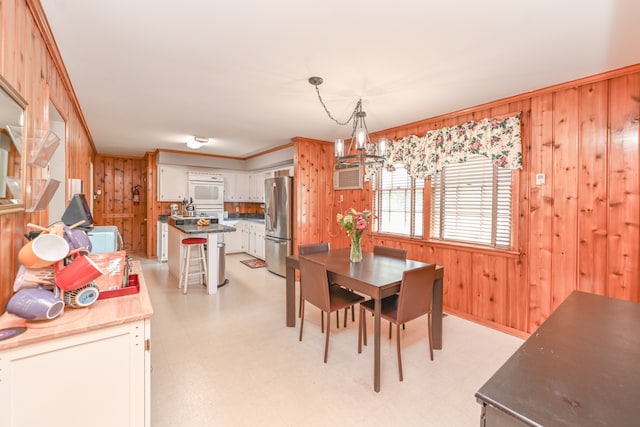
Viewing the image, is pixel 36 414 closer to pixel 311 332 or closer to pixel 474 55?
pixel 311 332

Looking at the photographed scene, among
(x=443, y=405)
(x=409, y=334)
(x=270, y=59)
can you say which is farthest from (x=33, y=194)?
(x=409, y=334)

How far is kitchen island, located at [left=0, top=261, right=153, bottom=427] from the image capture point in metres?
1.10

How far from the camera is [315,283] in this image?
2.60 meters

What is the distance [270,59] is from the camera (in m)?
2.18

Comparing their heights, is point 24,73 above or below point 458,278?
above

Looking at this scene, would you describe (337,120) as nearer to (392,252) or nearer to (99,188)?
(392,252)

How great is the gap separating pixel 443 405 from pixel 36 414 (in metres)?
2.19

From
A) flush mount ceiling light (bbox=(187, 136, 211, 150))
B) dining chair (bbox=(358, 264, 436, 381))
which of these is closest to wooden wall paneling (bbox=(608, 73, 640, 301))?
dining chair (bbox=(358, 264, 436, 381))

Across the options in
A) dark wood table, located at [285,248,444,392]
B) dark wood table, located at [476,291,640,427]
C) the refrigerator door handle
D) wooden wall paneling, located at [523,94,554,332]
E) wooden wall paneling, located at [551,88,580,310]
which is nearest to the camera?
dark wood table, located at [476,291,640,427]

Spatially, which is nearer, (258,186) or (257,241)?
(257,241)

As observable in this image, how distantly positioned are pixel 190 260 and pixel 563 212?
4.77m

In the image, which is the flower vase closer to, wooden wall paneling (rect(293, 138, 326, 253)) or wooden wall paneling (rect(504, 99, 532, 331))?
wooden wall paneling (rect(504, 99, 532, 331))

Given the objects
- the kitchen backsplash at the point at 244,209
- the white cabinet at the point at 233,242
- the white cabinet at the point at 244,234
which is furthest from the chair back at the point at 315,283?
the kitchen backsplash at the point at 244,209

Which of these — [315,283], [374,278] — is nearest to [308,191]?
[315,283]
